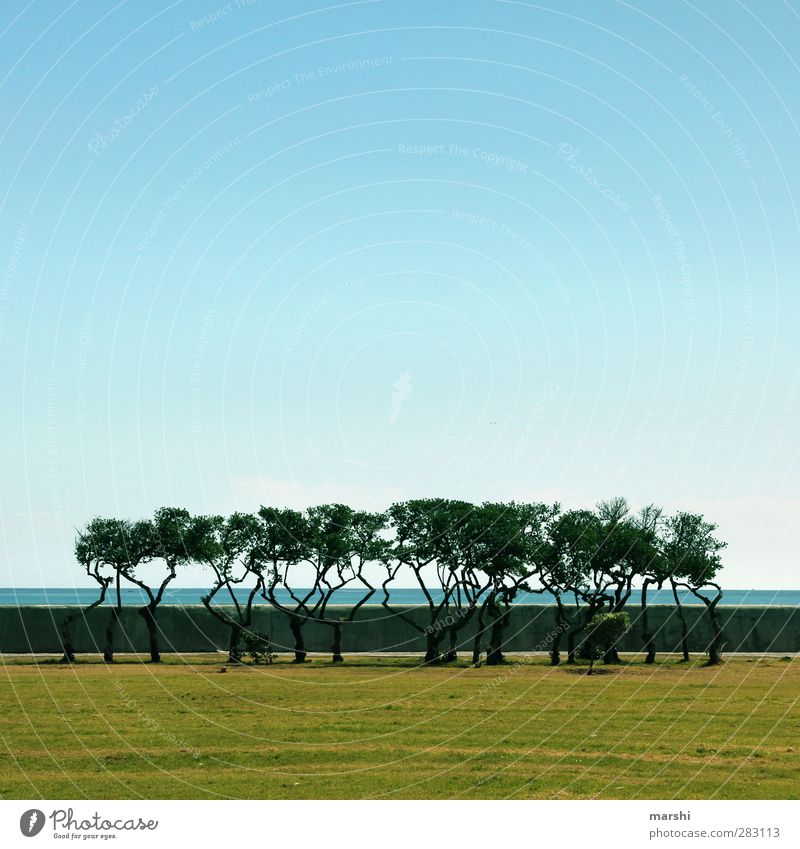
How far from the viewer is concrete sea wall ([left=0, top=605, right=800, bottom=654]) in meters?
53.7

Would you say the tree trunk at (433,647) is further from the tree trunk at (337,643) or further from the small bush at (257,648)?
the small bush at (257,648)

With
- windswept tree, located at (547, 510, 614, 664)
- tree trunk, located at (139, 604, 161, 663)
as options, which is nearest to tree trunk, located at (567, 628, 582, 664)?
windswept tree, located at (547, 510, 614, 664)

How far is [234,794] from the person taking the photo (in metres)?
17.3

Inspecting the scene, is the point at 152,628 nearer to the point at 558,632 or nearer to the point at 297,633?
the point at 297,633

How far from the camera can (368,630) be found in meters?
55.2

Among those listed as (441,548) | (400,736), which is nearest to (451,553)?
(441,548)

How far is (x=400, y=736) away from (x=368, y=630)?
104 ft

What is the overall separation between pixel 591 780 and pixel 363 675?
24149mm

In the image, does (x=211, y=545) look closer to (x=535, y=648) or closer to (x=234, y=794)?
(x=535, y=648)

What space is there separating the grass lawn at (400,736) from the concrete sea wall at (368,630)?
13032mm

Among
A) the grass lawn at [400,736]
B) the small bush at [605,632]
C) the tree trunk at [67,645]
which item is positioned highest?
the small bush at [605,632]

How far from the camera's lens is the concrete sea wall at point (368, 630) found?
176 feet

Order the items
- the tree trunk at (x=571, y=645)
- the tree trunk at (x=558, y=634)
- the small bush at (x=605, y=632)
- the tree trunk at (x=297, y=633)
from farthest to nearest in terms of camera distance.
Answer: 1. the tree trunk at (x=297, y=633)
2. the tree trunk at (x=571, y=645)
3. the tree trunk at (x=558, y=634)
4. the small bush at (x=605, y=632)

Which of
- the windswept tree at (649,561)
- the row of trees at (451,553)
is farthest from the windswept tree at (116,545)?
the windswept tree at (649,561)
